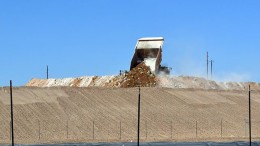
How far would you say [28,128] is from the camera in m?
49.6

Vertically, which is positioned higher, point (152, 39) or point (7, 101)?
point (152, 39)

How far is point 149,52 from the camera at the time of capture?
74188 mm

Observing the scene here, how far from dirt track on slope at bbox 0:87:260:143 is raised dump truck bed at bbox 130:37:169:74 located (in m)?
8.62

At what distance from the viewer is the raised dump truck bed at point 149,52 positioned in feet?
241

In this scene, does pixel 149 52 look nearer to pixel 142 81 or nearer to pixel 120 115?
pixel 142 81

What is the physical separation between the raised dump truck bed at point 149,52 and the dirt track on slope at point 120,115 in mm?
8621

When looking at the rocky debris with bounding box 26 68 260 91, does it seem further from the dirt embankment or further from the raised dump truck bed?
the raised dump truck bed

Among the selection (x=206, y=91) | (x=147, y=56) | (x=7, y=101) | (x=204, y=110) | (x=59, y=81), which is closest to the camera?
(x=7, y=101)

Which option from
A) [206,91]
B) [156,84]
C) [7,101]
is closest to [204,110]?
[206,91]

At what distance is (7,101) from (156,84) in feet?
65.0

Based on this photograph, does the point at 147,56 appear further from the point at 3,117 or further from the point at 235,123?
the point at 3,117

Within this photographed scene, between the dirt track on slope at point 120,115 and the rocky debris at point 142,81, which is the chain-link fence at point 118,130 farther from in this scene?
the rocky debris at point 142,81

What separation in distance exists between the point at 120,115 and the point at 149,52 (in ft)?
64.9

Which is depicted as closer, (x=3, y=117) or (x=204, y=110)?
(x=3, y=117)
